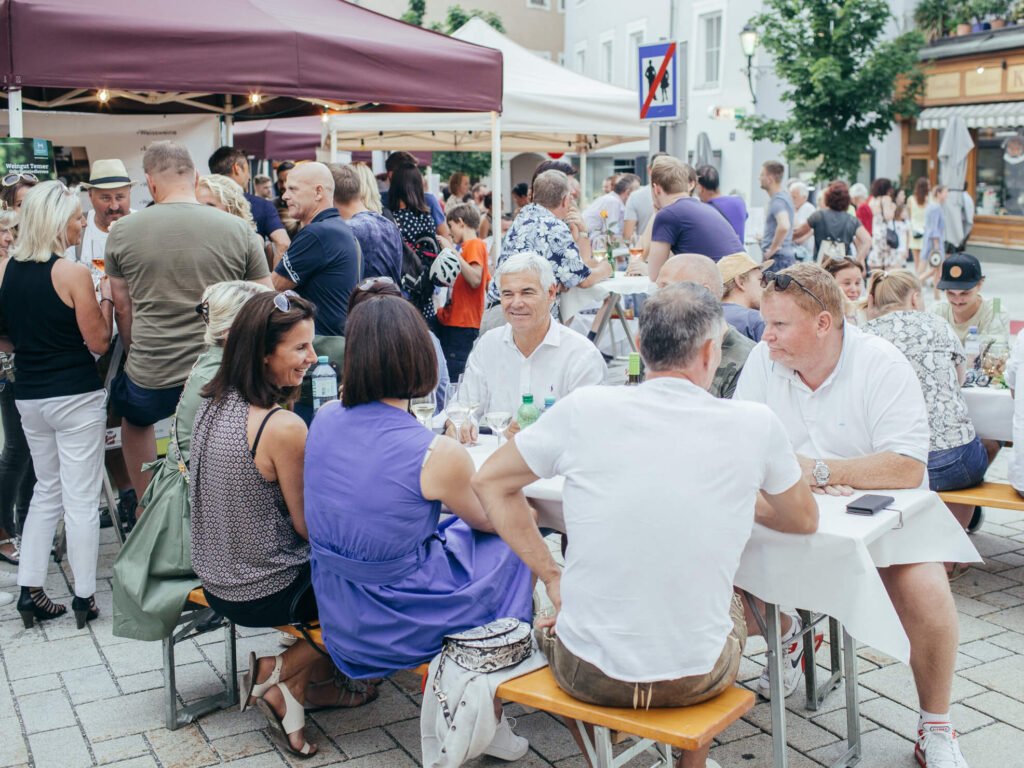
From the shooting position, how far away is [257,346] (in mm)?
3293

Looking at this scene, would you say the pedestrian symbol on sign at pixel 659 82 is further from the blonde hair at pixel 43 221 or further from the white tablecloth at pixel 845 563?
the white tablecloth at pixel 845 563

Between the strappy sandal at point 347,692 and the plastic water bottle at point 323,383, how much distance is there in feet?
3.88

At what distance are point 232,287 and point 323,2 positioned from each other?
10.9ft

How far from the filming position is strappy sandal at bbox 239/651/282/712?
338 cm

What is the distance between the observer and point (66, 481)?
4473 millimetres

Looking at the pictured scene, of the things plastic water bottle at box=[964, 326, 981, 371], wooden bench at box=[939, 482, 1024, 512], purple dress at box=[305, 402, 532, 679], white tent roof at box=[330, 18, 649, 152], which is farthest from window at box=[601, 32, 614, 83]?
purple dress at box=[305, 402, 532, 679]

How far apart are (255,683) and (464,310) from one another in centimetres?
444

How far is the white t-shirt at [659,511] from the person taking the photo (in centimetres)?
243

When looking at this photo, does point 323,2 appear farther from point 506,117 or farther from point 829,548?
point 829,548

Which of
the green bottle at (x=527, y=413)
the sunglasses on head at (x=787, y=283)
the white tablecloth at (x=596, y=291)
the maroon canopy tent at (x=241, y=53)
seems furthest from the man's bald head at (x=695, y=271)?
the white tablecloth at (x=596, y=291)

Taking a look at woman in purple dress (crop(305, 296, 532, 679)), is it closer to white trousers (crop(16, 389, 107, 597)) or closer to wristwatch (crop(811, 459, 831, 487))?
wristwatch (crop(811, 459, 831, 487))

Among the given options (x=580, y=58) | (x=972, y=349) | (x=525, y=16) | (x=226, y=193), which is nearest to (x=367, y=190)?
(x=226, y=193)

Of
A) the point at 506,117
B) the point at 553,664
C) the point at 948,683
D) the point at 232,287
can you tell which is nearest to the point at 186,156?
the point at 232,287

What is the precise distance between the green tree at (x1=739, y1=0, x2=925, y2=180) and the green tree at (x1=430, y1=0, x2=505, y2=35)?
1013 cm
